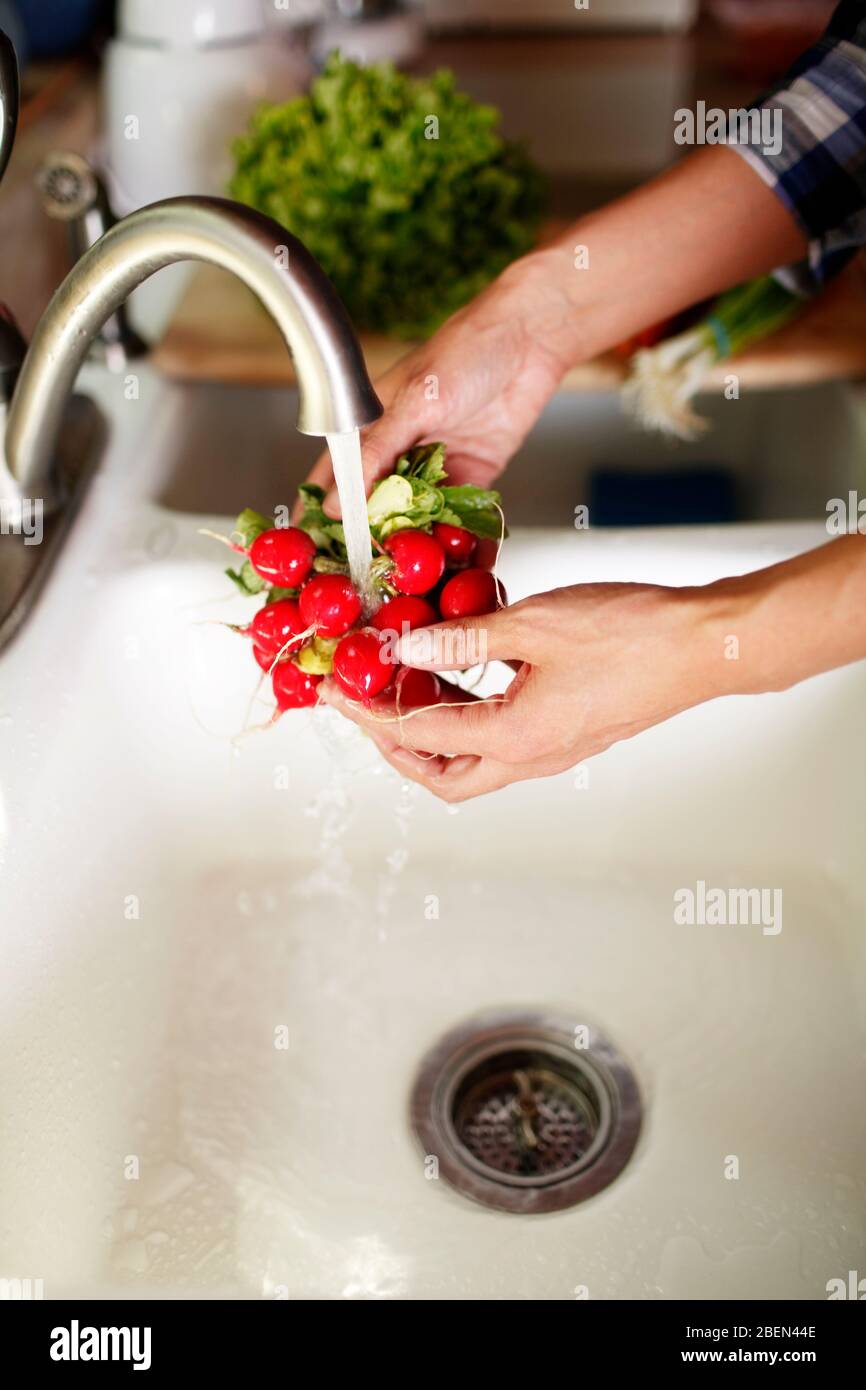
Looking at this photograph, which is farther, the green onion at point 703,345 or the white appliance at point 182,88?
the white appliance at point 182,88

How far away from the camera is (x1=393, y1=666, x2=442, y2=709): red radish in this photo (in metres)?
0.77

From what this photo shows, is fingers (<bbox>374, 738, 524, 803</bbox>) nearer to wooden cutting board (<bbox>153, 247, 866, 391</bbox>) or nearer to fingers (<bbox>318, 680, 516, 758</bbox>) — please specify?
fingers (<bbox>318, 680, 516, 758</bbox>)

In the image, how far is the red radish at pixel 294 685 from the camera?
0.78 metres

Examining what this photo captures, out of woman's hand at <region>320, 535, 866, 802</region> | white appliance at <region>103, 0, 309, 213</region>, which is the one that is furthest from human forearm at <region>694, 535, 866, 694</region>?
white appliance at <region>103, 0, 309, 213</region>

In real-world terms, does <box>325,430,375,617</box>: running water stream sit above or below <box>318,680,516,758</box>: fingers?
above

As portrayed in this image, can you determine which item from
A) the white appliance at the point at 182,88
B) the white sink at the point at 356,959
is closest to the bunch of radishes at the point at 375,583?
the white sink at the point at 356,959

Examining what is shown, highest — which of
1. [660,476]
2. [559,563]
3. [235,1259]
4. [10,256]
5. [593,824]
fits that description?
[10,256]

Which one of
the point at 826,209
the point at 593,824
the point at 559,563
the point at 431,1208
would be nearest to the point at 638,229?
the point at 826,209

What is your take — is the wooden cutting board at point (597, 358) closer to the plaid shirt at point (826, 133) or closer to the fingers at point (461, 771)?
the plaid shirt at point (826, 133)

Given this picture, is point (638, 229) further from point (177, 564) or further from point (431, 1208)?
point (431, 1208)

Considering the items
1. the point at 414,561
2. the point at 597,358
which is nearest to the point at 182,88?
the point at 597,358

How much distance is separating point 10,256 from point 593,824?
72 cm

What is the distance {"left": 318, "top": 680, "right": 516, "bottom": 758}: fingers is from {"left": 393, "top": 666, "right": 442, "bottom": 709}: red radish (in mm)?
13

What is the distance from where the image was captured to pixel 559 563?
0.94 metres
